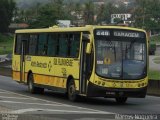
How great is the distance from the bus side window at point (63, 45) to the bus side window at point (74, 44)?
1.78ft

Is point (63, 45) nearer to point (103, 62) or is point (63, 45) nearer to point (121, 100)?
point (103, 62)

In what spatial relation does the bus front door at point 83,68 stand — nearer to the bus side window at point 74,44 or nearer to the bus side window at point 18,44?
the bus side window at point 74,44

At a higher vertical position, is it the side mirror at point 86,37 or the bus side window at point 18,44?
the side mirror at point 86,37

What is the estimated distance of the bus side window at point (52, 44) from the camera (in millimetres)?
23703

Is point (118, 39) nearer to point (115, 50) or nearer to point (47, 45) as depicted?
point (115, 50)

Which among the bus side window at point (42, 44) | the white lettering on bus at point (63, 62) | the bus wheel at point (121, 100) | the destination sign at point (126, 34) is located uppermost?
the destination sign at point (126, 34)

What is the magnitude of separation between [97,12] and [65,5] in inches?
1372

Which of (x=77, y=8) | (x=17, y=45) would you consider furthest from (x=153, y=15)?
(x=17, y=45)

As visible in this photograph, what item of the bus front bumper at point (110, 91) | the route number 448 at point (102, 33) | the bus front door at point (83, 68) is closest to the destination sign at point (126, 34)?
the route number 448 at point (102, 33)

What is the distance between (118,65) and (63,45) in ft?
11.0

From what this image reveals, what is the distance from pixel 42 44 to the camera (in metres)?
25.4

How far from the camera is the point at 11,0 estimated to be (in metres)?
166

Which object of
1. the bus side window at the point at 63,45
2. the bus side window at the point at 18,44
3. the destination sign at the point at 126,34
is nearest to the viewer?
the destination sign at the point at 126,34

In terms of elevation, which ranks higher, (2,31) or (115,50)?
(115,50)
